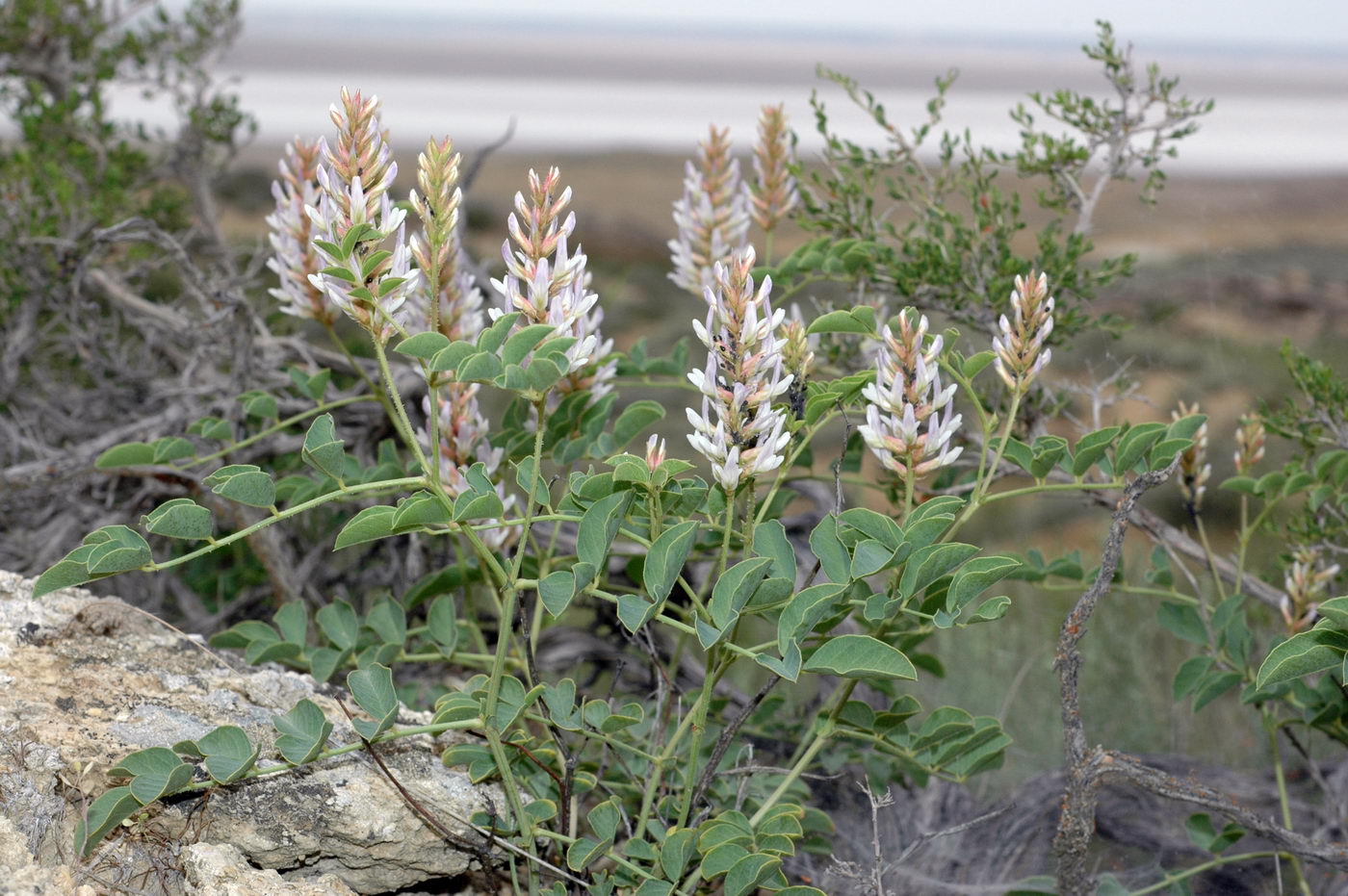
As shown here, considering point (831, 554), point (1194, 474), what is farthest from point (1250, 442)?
point (831, 554)

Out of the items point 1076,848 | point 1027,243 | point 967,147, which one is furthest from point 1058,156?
point 1027,243

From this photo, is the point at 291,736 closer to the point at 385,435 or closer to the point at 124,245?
the point at 385,435

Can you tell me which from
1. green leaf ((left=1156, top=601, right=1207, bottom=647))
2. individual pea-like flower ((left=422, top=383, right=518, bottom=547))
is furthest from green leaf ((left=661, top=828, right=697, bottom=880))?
green leaf ((left=1156, top=601, right=1207, bottom=647))

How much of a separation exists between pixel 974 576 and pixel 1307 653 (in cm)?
35

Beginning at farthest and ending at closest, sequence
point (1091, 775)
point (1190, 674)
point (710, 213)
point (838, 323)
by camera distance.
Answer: point (710, 213) < point (1190, 674) < point (1091, 775) < point (838, 323)

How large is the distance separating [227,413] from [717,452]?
125 cm

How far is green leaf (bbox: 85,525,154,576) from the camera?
1.08 m

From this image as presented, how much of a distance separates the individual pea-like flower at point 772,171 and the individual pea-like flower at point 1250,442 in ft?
2.81

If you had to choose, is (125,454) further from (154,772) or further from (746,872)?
(746,872)

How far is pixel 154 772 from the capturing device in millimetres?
1135

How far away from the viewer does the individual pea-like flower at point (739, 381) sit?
1.14m

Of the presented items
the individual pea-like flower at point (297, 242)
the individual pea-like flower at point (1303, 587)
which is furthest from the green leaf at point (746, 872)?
the individual pea-like flower at point (1303, 587)

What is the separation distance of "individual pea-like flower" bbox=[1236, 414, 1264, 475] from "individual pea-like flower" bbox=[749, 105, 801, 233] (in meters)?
0.86

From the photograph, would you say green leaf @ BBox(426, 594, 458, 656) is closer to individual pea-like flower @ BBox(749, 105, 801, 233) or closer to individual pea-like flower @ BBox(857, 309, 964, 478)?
individual pea-like flower @ BBox(857, 309, 964, 478)
